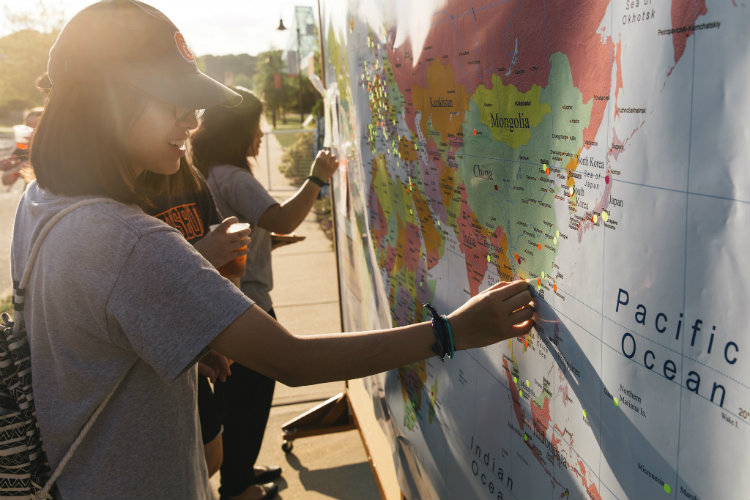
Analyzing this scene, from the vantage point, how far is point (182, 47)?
1.39 meters

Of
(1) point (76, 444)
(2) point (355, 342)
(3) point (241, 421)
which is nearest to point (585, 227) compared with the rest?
(2) point (355, 342)

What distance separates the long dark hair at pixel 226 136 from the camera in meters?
2.86

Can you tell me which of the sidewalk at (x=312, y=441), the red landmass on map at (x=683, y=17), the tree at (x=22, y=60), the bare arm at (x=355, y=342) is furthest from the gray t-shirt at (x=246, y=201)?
the tree at (x=22, y=60)

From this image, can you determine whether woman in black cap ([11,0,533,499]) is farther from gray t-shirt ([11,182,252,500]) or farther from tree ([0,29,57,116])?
tree ([0,29,57,116])

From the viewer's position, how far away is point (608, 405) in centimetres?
100

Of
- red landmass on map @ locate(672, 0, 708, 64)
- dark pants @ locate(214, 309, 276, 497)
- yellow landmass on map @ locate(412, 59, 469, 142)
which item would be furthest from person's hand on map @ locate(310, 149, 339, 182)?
red landmass on map @ locate(672, 0, 708, 64)

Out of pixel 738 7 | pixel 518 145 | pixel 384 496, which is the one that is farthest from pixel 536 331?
pixel 384 496

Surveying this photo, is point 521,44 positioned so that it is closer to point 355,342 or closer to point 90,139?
point 355,342

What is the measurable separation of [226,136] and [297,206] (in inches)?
17.6

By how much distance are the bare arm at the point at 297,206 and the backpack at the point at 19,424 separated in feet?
4.81

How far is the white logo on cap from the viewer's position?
1372 millimetres

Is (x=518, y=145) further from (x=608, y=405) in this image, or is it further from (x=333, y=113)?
(x=333, y=113)

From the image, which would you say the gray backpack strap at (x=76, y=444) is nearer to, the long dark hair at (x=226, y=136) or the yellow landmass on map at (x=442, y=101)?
the yellow landmass on map at (x=442, y=101)

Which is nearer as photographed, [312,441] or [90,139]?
[90,139]
